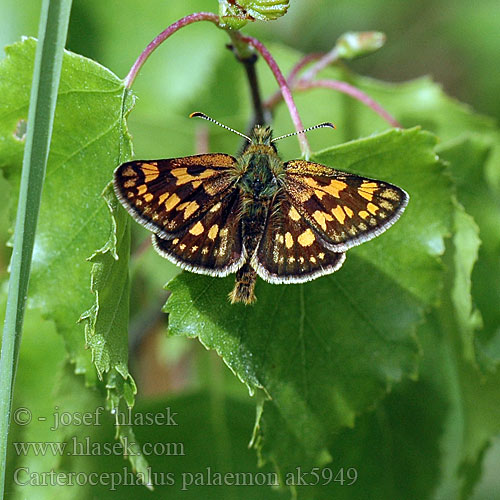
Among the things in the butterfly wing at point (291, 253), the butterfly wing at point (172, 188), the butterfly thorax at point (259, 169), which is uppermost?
the butterfly thorax at point (259, 169)

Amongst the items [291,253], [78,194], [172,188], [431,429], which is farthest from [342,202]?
[431,429]

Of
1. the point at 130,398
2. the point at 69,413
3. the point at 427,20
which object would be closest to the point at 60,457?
the point at 69,413

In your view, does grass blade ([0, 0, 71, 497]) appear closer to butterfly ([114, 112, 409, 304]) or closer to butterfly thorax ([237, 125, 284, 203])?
butterfly ([114, 112, 409, 304])

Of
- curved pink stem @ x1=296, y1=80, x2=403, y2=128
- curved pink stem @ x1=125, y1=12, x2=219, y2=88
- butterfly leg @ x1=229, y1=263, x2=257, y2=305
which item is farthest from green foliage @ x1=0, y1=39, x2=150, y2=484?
curved pink stem @ x1=296, y1=80, x2=403, y2=128

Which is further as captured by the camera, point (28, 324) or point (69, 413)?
point (28, 324)

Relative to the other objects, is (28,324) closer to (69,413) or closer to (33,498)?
(69,413)

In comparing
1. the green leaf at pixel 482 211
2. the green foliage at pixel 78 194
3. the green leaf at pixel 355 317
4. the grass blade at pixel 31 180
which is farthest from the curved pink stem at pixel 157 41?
the green leaf at pixel 482 211

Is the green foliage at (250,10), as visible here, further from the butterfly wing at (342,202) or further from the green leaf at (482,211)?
the green leaf at (482,211)

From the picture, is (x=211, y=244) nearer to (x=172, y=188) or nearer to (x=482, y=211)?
(x=172, y=188)
